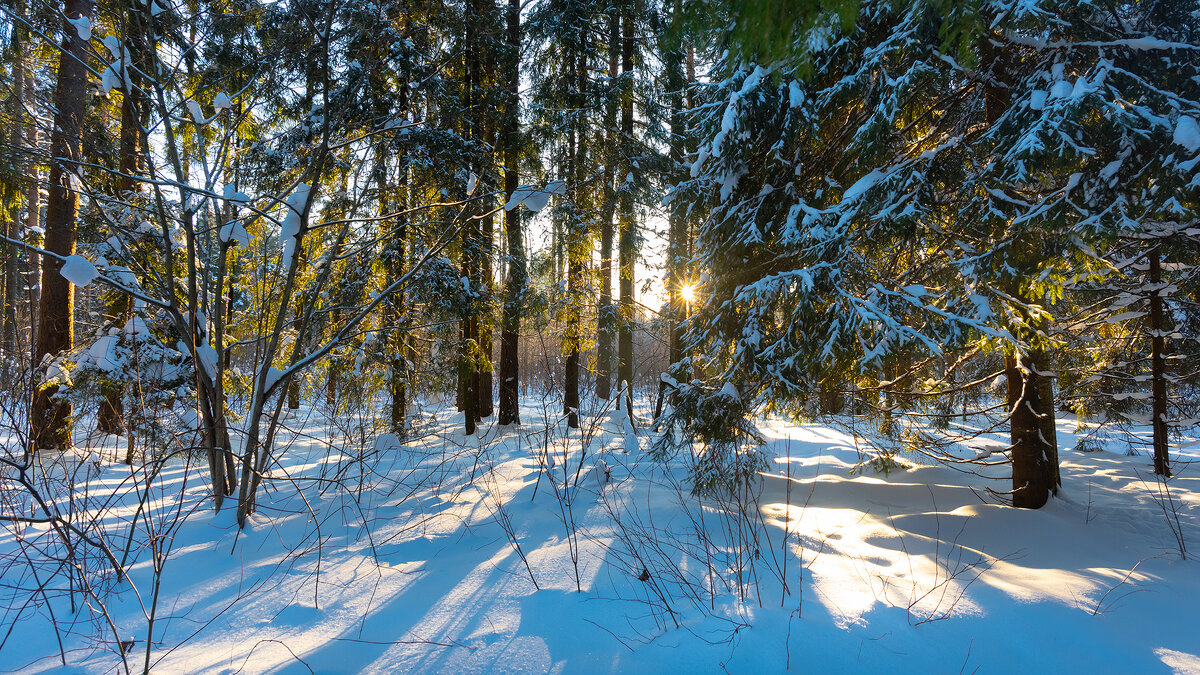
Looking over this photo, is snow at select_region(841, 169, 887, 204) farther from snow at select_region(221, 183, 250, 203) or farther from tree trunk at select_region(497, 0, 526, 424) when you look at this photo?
tree trunk at select_region(497, 0, 526, 424)

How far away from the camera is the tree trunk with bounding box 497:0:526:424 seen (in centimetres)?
887

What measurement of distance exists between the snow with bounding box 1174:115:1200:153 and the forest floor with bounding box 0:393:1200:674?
253cm

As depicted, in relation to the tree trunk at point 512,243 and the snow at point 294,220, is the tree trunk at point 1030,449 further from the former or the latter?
the tree trunk at point 512,243

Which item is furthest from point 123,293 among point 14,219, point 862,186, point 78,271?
point 862,186

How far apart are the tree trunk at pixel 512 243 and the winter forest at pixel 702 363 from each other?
3.48ft

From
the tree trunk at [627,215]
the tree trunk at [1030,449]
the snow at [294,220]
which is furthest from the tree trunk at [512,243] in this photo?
the tree trunk at [1030,449]

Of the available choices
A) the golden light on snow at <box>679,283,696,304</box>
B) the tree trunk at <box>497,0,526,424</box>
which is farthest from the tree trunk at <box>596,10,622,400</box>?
the golden light on snow at <box>679,283,696,304</box>

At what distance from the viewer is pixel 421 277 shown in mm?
7633

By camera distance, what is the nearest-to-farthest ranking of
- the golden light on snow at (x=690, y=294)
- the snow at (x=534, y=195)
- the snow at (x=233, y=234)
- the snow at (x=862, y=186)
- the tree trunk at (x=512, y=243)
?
the snow at (x=534, y=195), the snow at (x=233, y=234), the snow at (x=862, y=186), the golden light on snow at (x=690, y=294), the tree trunk at (x=512, y=243)

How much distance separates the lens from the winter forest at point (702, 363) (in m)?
2.29

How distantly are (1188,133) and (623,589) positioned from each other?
4621 mm

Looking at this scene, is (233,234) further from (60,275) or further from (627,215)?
(627,215)

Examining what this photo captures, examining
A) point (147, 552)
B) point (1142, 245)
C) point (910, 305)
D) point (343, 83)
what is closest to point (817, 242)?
point (910, 305)

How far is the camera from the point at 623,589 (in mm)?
2809
